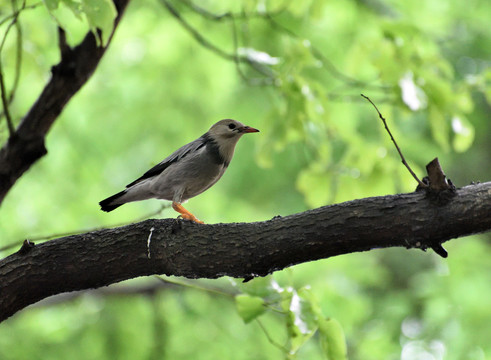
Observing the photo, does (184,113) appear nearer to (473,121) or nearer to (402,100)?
(402,100)

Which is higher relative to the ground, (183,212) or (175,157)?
(175,157)

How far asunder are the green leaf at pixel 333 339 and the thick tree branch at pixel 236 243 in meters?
0.62

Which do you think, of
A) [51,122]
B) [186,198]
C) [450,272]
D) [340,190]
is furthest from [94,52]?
[450,272]

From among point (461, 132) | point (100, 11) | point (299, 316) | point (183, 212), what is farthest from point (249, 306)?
point (461, 132)

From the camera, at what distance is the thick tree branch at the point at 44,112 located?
11.7ft

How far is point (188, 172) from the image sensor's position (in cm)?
357

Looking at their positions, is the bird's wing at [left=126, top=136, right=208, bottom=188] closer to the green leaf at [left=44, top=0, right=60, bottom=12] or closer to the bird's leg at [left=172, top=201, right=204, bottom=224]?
the bird's leg at [left=172, top=201, right=204, bottom=224]

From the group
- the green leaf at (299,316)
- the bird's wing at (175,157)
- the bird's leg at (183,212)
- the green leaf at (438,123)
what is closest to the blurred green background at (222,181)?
the green leaf at (438,123)

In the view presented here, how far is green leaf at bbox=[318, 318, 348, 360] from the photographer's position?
10.1 ft

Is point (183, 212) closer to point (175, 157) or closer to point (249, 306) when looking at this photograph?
point (175, 157)

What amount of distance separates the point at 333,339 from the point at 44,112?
2.31 meters

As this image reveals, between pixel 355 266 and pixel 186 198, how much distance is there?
3.91 meters

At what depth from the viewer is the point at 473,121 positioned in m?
8.77

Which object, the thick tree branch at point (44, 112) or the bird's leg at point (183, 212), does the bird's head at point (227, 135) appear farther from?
the thick tree branch at point (44, 112)
